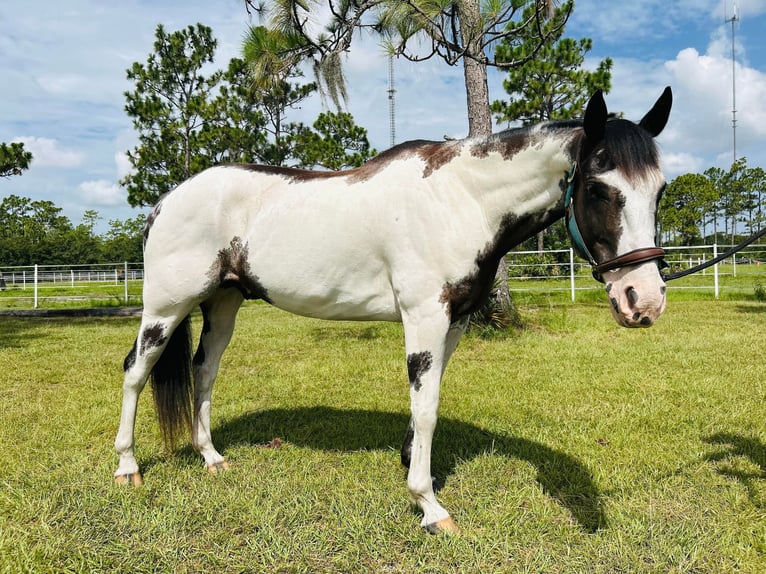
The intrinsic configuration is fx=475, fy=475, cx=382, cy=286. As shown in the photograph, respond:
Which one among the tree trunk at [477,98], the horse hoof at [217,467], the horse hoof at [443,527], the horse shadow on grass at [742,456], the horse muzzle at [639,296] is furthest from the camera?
the tree trunk at [477,98]

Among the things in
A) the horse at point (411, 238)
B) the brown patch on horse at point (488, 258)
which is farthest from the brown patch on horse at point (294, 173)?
the brown patch on horse at point (488, 258)

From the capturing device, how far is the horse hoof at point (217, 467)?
2.76 meters

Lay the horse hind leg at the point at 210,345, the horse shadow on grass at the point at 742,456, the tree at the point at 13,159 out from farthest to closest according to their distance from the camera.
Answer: the tree at the point at 13,159, the horse hind leg at the point at 210,345, the horse shadow on grass at the point at 742,456

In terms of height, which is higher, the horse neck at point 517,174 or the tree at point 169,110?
the tree at point 169,110

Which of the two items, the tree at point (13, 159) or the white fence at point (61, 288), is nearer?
the tree at point (13, 159)

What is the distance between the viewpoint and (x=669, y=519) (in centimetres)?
216

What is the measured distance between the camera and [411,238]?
217 centimetres

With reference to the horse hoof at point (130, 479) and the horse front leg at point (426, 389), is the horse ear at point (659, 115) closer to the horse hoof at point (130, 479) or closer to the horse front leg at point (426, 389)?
the horse front leg at point (426, 389)

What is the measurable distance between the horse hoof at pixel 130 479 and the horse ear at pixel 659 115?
117 inches

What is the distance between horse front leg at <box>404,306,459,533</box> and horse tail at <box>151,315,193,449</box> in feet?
4.96

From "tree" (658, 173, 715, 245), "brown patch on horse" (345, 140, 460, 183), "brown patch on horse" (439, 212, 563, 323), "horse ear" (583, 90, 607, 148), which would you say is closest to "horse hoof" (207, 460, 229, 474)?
"brown patch on horse" (439, 212, 563, 323)

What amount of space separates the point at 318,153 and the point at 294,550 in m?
17.1

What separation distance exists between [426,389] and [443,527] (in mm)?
611

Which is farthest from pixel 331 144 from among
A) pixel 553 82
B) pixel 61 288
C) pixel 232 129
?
pixel 61 288
